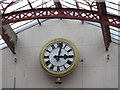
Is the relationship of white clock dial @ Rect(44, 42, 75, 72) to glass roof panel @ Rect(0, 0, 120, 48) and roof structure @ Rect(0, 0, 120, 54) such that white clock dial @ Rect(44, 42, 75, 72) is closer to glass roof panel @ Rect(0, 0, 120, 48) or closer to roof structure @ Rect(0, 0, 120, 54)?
roof structure @ Rect(0, 0, 120, 54)

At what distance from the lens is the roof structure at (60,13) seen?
58.0 ft

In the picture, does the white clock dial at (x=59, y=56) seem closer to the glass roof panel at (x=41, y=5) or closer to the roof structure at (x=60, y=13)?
the roof structure at (x=60, y=13)

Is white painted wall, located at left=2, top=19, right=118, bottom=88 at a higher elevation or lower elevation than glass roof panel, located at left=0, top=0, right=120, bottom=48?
lower

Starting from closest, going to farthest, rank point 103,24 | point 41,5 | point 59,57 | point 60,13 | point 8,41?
point 103,24 → point 60,13 → point 59,57 → point 8,41 → point 41,5

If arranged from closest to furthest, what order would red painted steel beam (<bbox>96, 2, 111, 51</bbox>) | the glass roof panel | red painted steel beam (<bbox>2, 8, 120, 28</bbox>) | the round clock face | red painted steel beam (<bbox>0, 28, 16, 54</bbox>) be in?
red painted steel beam (<bbox>96, 2, 111, 51</bbox>) → red painted steel beam (<bbox>2, 8, 120, 28</bbox>) → the glass roof panel → the round clock face → red painted steel beam (<bbox>0, 28, 16, 54</bbox>)

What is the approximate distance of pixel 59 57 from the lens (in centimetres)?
2141

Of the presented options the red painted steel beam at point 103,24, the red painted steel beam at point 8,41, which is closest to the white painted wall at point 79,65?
the red painted steel beam at point 8,41

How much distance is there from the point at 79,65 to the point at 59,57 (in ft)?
3.72

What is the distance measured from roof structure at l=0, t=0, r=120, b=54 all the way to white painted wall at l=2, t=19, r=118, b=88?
1.63 feet

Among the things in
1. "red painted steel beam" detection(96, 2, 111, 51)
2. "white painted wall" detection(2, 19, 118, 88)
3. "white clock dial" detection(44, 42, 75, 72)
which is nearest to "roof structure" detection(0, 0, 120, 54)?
"red painted steel beam" detection(96, 2, 111, 51)

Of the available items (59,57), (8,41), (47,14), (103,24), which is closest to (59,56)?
(59,57)

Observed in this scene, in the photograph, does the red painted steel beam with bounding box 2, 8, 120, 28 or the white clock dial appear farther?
the white clock dial

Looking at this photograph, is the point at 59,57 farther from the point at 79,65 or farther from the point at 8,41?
the point at 8,41

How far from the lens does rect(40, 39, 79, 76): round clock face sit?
2098cm
